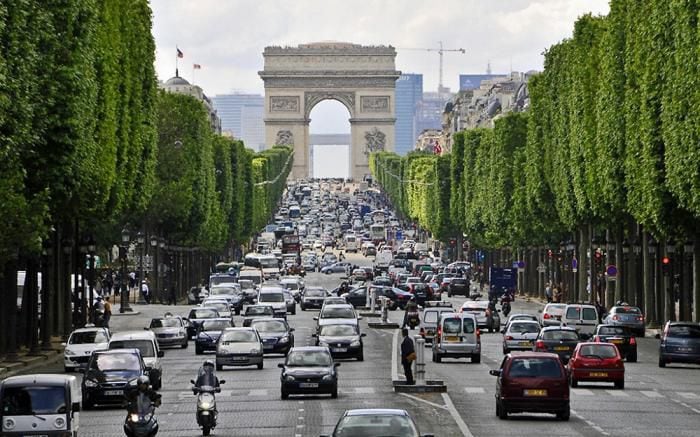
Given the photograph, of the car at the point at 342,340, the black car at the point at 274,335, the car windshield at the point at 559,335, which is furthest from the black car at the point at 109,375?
the black car at the point at 274,335

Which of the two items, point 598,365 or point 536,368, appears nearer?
Result: point 536,368

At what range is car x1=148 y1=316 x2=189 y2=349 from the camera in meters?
81.5

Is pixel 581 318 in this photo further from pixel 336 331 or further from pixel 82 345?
pixel 82 345

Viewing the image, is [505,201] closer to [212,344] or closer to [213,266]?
[213,266]

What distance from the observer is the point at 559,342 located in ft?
216

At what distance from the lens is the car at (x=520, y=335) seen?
240ft

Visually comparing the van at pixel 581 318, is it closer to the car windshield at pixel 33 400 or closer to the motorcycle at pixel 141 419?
the motorcycle at pixel 141 419

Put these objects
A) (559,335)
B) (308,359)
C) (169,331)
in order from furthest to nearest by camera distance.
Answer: (169,331) → (559,335) → (308,359)

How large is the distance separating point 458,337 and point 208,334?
12.2 m

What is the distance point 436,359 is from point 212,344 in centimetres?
1061

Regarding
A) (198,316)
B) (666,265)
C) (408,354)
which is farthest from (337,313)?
(408,354)

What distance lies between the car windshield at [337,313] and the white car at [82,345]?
17.8m

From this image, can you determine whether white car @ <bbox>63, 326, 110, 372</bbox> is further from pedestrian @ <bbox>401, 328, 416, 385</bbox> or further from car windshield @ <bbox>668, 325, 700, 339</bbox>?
car windshield @ <bbox>668, 325, 700, 339</bbox>

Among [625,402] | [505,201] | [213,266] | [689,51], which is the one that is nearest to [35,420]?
[625,402]
